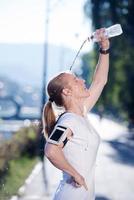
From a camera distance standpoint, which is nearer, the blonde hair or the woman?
the woman

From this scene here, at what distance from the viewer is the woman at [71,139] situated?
2.86 metres

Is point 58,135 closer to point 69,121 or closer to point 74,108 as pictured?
point 69,121

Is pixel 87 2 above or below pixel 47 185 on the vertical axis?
above

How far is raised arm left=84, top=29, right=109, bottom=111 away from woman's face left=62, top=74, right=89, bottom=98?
1.10 ft

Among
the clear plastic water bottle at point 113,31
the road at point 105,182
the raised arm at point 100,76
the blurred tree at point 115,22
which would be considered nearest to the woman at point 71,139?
the raised arm at point 100,76

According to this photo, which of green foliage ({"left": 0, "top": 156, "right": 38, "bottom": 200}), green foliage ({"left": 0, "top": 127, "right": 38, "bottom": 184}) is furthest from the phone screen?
green foliage ({"left": 0, "top": 127, "right": 38, "bottom": 184})

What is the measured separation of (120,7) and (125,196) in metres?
11.6

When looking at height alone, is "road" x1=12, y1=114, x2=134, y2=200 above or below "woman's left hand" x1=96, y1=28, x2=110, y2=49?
below

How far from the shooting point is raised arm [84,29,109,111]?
3443 mm

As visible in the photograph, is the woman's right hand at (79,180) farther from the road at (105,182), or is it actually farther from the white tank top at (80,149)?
the road at (105,182)

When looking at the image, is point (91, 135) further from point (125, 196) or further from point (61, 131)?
point (125, 196)

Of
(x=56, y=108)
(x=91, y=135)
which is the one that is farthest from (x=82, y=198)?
(x=56, y=108)

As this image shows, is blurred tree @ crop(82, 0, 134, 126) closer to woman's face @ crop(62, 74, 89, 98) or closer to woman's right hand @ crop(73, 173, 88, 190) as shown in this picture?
woman's face @ crop(62, 74, 89, 98)

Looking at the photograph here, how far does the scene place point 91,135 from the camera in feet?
9.82
